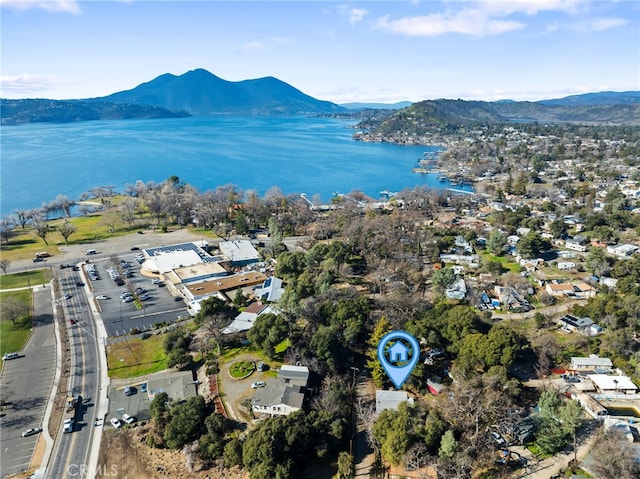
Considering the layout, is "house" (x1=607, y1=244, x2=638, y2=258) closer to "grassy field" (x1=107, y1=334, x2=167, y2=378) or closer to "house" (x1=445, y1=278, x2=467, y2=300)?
"house" (x1=445, y1=278, x2=467, y2=300)


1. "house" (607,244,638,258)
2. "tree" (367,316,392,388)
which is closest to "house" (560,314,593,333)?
"tree" (367,316,392,388)

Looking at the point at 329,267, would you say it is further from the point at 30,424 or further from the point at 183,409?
the point at 30,424

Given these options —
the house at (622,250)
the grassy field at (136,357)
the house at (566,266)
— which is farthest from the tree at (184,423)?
the house at (622,250)

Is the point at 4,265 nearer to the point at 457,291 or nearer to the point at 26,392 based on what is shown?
the point at 26,392

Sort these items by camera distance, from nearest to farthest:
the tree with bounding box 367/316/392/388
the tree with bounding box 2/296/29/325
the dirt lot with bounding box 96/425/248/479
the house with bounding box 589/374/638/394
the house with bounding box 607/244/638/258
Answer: the dirt lot with bounding box 96/425/248/479
the house with bounding box 589/374/638/394
the tree with bounding box 367/316/392/388
the tree with bounding box 2/296/29/325
the house with bounding box 607/244/638/258

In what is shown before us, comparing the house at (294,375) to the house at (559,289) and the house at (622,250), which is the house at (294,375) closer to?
the house at (559,289)

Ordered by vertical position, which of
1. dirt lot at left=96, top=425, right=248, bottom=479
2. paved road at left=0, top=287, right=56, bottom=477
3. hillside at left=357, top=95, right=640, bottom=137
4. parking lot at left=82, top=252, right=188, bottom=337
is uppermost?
hillside at left=357, top=95, right=640, bottom=137

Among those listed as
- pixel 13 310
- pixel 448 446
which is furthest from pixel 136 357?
pixel 448 446
